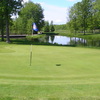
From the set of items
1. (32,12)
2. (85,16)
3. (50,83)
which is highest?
(32,12)

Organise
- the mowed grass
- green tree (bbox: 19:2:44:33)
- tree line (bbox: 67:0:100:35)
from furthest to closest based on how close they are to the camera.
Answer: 1. green tree (bbox: 19:2:44:33)
2. tree line (bbox: 67:0:100:35)
3. the mowed grass

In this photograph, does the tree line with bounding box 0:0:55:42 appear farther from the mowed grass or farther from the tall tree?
the mowed grass

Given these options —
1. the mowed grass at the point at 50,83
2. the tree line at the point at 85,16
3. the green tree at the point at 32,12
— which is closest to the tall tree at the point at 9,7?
the mowed grass at the point at 50,83

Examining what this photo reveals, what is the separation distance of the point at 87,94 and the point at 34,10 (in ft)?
283

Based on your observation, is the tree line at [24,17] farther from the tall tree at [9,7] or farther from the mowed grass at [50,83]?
the mowed grass at [50,83]

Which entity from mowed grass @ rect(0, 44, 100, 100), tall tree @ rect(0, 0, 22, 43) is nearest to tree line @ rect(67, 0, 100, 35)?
tall tree @ rect(0, 0, 22, 43)

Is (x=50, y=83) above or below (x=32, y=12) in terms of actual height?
below

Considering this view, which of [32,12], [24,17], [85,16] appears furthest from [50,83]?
[32,12]

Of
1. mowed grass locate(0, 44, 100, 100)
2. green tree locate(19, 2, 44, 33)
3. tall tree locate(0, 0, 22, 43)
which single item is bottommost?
mowed grass locate(0, 44, 100, 100)

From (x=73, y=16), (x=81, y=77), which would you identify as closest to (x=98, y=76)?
(x=81, y=77)

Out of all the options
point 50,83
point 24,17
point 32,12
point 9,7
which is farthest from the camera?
point 32,12

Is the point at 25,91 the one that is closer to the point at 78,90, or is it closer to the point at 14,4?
the point at 78,90

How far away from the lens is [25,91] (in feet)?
22.2

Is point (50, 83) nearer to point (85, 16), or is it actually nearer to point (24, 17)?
point (85, 16)
